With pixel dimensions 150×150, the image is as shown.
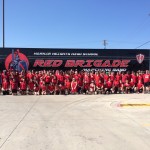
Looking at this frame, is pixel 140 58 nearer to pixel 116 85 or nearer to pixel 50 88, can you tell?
pixel 116 85

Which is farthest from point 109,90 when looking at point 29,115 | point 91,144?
point 91,144

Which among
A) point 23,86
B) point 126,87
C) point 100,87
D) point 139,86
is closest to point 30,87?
point 23,86

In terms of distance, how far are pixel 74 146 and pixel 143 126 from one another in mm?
3056

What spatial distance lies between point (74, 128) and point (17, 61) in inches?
589

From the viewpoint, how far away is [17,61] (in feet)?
76.5

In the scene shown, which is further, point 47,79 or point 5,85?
point 47,79

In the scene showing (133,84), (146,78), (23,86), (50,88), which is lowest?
(50,88)

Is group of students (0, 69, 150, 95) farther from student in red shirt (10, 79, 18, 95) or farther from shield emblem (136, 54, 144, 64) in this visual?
shield emblem (136, 54, 144, 64)

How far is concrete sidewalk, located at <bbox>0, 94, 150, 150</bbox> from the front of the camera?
23.7 feet

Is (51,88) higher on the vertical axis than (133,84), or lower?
lower

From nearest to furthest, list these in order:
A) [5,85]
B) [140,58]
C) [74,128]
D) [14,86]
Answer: [74,128]
[14,86]
[5,85]
[140,58]

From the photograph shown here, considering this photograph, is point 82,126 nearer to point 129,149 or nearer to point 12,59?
point 129,149

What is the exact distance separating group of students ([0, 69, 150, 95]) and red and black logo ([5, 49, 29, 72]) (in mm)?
2360

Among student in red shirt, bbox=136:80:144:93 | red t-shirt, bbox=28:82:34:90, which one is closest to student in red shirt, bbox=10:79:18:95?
red t-shirt, bbox=28:82:34:90
